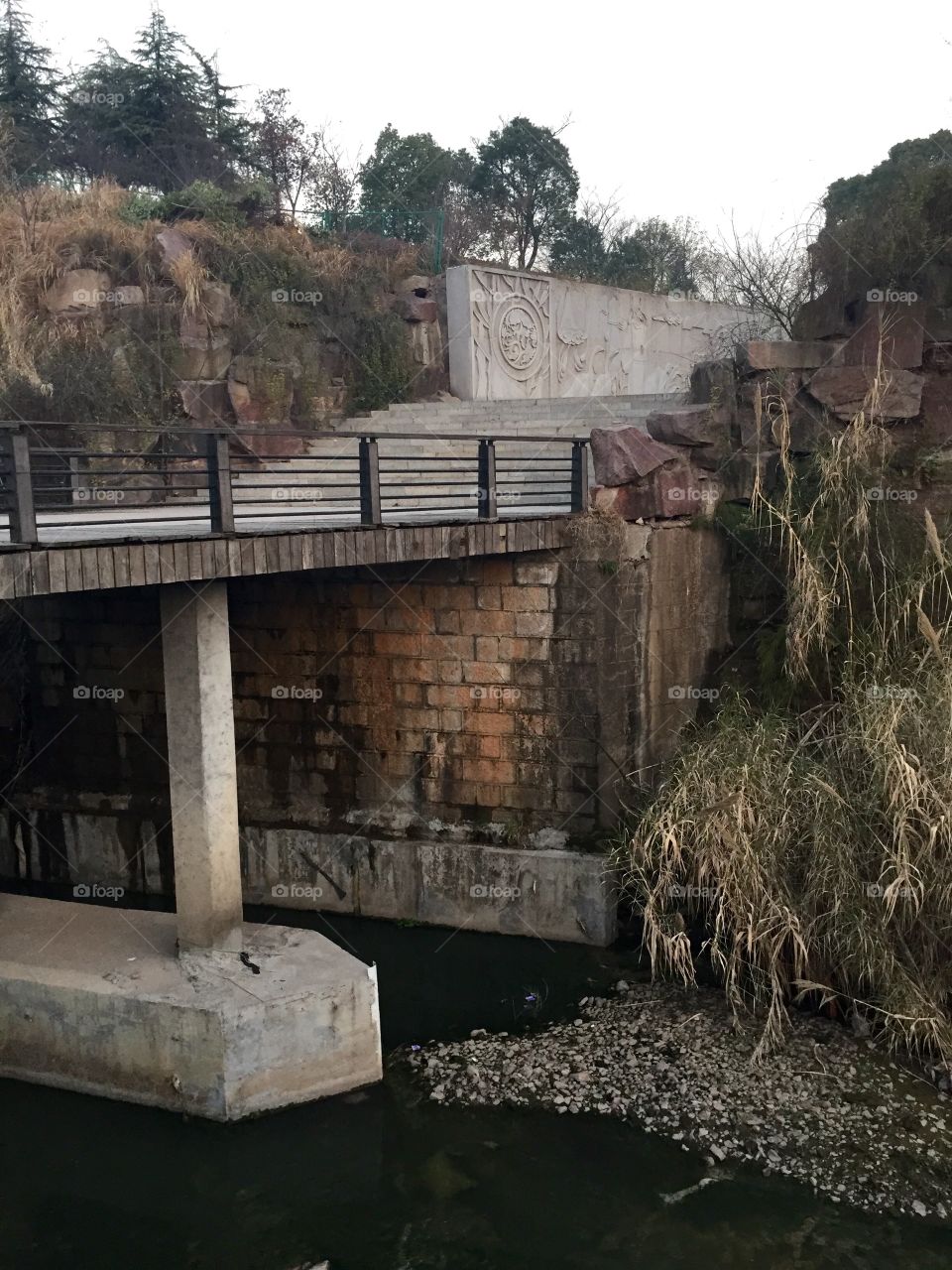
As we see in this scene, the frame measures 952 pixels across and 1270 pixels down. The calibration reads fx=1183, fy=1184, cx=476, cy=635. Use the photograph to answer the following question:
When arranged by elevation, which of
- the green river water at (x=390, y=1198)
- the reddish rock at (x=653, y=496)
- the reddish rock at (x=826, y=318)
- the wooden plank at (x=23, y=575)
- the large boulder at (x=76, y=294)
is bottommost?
the green river water at (x=390, y=1198)

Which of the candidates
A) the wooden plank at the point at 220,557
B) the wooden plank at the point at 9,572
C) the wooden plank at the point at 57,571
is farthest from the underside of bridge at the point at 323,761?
the wooden plank at the point at 9,572

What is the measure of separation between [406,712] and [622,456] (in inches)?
129

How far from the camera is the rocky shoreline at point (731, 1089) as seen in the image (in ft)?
24.3

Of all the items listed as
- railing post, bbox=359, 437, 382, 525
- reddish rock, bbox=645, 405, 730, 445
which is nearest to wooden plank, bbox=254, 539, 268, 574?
railing post, bbox=359, 437, 382, 525

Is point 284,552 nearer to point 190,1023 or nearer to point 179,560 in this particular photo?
point 179,560

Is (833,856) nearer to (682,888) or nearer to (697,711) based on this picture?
(682,888)

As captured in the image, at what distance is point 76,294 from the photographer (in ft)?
57.5

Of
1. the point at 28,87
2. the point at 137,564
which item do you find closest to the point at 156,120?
the point at 28,87

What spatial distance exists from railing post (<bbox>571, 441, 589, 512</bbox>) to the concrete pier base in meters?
4.70

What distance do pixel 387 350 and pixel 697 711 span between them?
9.72m

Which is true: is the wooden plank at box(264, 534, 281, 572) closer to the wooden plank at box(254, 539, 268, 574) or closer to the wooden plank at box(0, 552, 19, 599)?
the wooden plank at box(254, 539, 268, 574)

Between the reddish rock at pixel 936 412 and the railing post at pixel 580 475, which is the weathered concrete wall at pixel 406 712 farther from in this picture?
the reddish rock at pixel 936 412

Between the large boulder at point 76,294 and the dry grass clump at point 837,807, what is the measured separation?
36.6ft

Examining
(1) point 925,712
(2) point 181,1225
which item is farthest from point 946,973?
(2) point 181,1225
